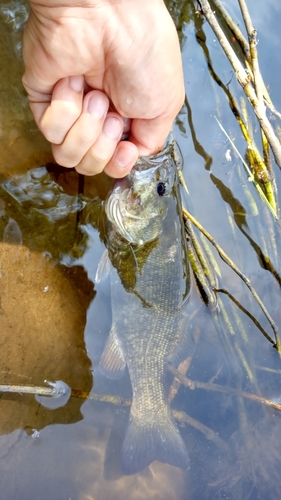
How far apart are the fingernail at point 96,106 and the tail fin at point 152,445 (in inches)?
84.1

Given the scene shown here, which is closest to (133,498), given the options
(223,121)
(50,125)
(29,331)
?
(29,331)

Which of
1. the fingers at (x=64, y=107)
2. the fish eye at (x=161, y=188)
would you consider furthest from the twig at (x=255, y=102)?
the fingers at (x=64, y=107)

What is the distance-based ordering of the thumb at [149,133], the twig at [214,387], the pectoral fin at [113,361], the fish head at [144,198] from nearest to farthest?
1. the thumb at [149,133]
2. the fish head at [144,198]
3. the pectoral fin at [113,361]
4. the twig at [214,387]

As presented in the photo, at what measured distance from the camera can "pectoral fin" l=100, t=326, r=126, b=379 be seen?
3.10 m

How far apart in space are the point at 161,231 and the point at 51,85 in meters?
1.26

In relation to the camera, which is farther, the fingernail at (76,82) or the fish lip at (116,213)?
Result: the fish lip at (116,213)

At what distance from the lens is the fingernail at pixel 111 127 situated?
2223 mm

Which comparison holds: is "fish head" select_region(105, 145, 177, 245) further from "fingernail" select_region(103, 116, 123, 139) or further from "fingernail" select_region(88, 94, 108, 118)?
"fingernail" select_region(88, 94, 108, 118)

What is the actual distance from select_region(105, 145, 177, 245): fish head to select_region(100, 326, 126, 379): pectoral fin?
84cm

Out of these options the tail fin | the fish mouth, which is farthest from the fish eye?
the tail fin

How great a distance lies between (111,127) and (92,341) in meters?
1.69

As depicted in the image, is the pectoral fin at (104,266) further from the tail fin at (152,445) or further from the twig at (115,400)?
the tail fin at (152,445)

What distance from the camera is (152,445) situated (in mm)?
2936

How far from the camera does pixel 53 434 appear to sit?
9.44ft
